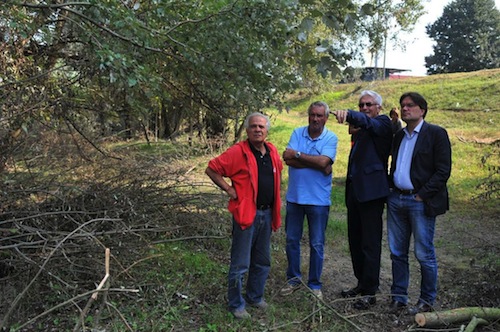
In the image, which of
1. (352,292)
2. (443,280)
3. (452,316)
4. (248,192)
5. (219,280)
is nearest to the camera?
(452,316)

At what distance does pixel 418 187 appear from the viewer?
4.07m

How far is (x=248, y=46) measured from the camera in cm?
486

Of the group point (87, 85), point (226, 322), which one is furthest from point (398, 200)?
point (87, 85)

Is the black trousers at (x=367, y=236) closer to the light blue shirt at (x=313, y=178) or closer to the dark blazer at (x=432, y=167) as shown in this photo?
the light blue shirt at (x=313, y=178)

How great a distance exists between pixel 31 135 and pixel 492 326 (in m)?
5.44

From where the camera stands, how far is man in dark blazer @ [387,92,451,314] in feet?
13.2

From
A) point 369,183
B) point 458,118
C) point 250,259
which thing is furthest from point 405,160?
point 458,118

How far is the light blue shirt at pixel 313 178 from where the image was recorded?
4422 mm

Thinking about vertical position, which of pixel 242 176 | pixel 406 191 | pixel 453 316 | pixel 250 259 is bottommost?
pixel 453 316

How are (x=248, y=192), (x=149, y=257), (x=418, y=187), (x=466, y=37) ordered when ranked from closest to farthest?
(x=149, y=257), (x=248, y=192), (x=418, y=187), (x=466, y=37)

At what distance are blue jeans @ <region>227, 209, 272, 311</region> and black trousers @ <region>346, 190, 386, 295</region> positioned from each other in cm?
91

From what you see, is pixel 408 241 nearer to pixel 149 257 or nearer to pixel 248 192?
pixel 248 192

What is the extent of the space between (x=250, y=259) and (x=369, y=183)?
127 centimetres

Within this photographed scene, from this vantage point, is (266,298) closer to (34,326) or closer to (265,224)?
(265,224)
